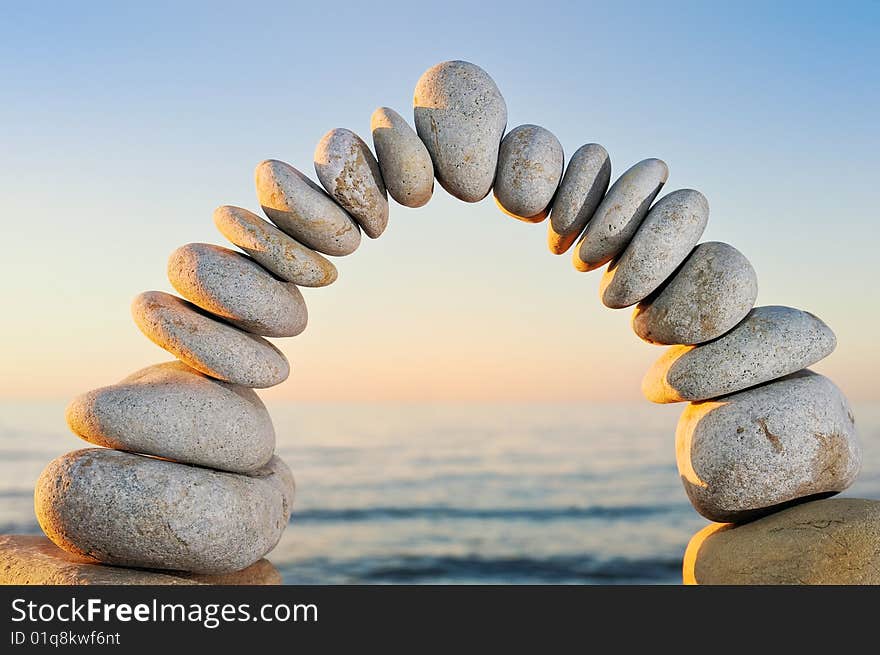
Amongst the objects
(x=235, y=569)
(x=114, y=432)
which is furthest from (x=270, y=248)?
(x=235, y=569)

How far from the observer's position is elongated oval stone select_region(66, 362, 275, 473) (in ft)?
16.4

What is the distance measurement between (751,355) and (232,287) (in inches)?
121

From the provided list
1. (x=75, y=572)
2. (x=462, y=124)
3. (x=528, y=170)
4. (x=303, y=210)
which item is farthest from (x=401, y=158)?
(x=75, y=572)

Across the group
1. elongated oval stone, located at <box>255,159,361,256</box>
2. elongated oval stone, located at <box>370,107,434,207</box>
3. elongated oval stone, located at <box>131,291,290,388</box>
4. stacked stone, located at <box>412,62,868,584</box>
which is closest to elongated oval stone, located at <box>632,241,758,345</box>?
stacked stone, located at <box>412,62,868,584</box>

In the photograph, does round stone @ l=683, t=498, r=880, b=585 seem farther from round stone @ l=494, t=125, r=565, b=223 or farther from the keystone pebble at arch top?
round stone @ l=494, t=125, r=565, b=223

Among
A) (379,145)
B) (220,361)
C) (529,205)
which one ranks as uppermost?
(379,145)

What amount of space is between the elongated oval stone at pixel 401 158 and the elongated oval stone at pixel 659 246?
128cm

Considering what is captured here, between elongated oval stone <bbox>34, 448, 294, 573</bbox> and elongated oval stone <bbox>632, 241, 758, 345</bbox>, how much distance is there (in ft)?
8.90

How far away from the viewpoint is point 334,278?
17.9ft
